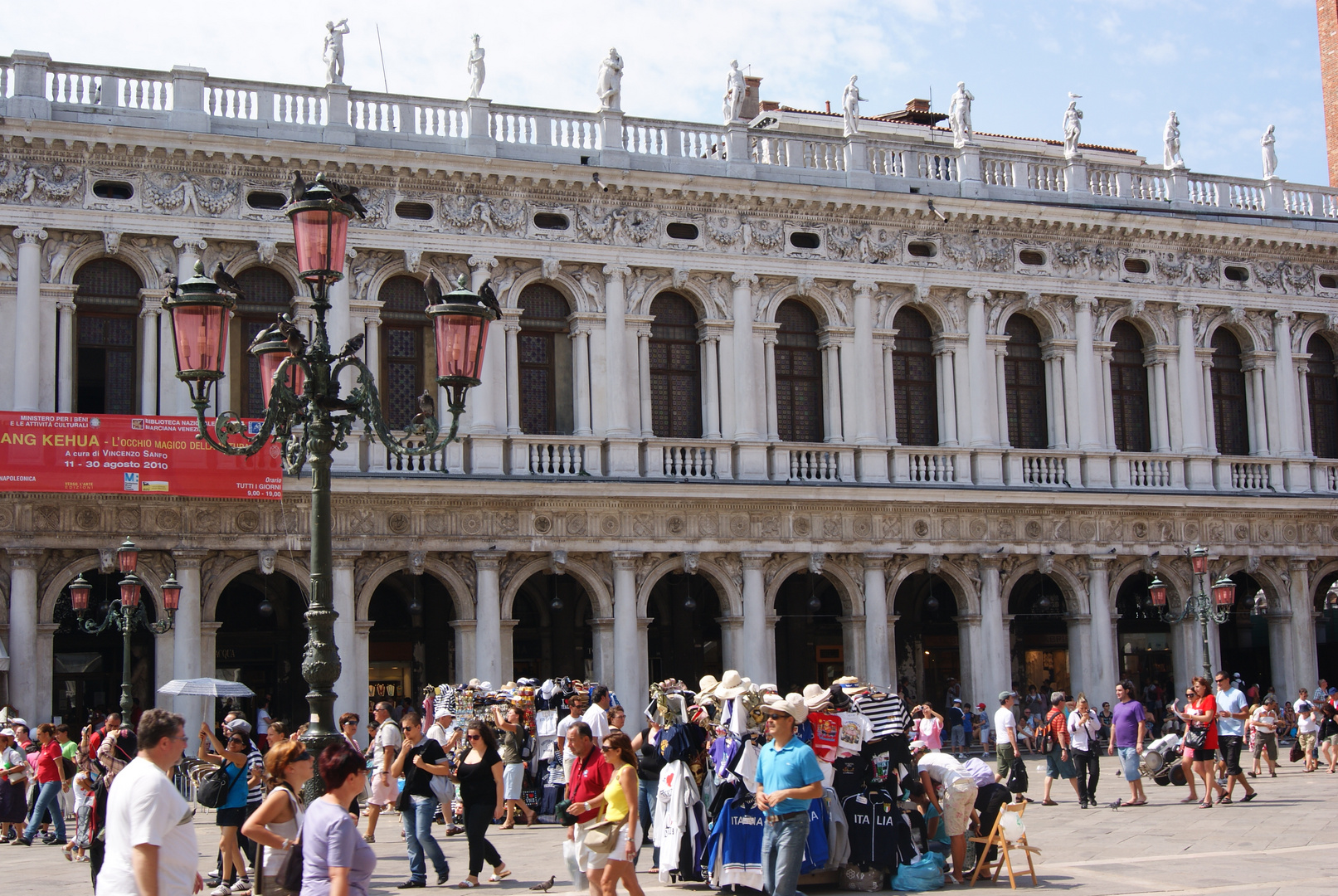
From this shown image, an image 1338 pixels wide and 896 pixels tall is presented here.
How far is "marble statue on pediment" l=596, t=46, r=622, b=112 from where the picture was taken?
86.4 ft

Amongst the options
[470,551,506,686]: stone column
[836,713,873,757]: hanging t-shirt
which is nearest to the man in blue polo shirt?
[836,713,873,757]: hanging t-shirt

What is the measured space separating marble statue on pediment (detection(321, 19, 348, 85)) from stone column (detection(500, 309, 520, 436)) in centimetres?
452

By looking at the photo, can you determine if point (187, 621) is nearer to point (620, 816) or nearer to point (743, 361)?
point (743, 361)

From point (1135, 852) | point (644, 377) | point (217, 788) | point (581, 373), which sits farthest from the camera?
point (644, 377)

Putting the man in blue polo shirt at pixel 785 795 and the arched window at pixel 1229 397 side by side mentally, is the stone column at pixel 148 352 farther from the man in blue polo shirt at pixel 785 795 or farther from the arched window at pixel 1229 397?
the arched window at pixel 1229 397

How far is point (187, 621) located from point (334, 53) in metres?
9.17

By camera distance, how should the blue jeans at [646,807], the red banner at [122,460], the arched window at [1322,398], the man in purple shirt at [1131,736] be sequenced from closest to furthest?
1. the blue jeans at [646,807]
2. the man in purple shirt at [1131,736]
3. the red banner at [122,460]
4. the arched window at [1322,398]

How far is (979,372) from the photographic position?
27828mm

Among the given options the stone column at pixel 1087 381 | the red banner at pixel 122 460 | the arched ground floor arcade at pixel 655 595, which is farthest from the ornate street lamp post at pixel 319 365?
the stone column at pixel 1087 381

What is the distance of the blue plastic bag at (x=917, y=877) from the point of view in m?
11.8

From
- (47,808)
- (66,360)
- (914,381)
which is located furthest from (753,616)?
(47,808)

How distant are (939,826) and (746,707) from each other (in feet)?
6.62

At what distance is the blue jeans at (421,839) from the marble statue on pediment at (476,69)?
15.8 metres

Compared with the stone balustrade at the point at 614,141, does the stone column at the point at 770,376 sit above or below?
below
